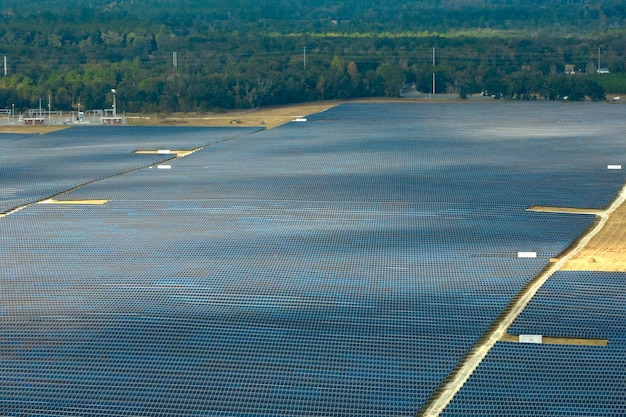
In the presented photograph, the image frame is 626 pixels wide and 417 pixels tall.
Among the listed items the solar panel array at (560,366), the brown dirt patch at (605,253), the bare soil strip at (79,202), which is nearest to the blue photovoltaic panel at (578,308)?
the solar panel array at (560,366)

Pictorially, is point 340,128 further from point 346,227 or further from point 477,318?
point 477,318

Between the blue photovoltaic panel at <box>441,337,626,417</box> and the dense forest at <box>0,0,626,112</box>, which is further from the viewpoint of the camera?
the dense forest at <box>0,0,626,112</box>

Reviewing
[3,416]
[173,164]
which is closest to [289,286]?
[3,416]

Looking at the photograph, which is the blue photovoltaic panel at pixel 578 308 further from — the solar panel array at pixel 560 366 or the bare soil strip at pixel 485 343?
the bare soil strip at pixel 485 343

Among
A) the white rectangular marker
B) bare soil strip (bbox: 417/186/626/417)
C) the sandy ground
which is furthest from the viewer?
the sandy ground

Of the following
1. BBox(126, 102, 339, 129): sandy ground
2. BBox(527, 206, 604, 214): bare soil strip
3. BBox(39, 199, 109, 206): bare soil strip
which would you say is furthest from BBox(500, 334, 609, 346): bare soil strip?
BBox(126, 102, 339, 129): sandy ground

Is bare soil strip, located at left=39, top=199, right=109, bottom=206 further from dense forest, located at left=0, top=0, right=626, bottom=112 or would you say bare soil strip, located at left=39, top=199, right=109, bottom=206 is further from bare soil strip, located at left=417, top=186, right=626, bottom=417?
dense forest, located at left=0, top=0, right=626, bottom=112
